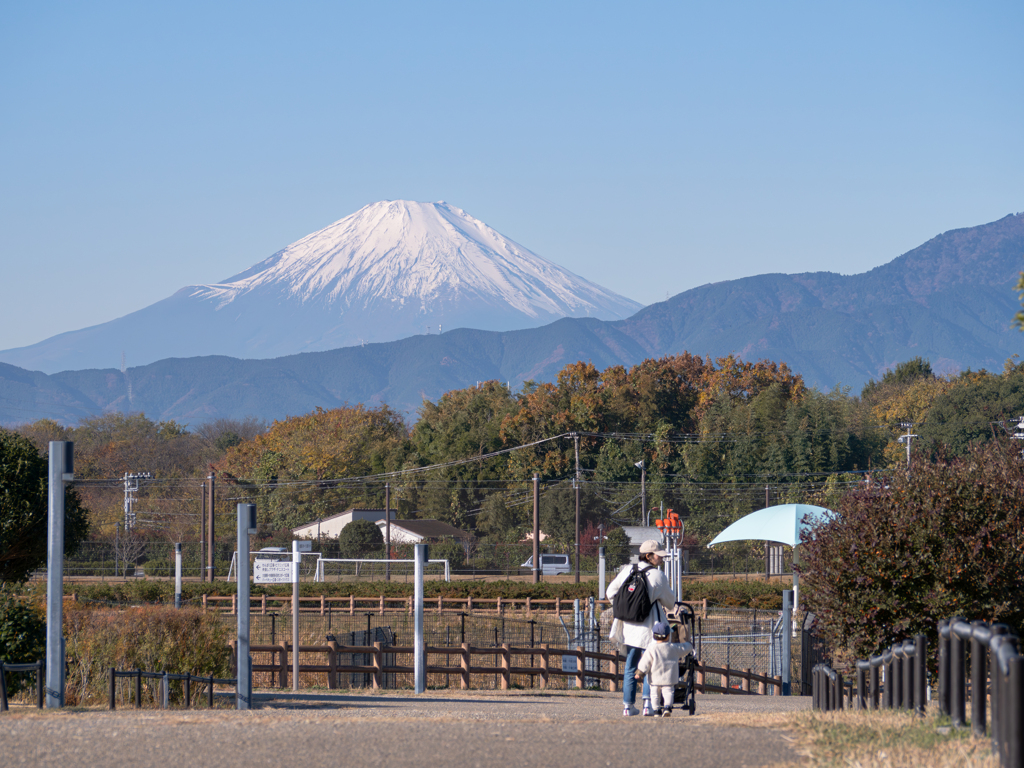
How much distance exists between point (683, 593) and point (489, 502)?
118ft

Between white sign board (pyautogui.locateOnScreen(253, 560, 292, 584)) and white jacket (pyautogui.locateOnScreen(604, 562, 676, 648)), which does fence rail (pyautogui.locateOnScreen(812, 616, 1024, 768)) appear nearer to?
white jacket (pyautogui.locateOnScreen(604, 562, 676, 648))

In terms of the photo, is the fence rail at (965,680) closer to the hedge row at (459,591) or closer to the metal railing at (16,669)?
the metal railing at (16,669)

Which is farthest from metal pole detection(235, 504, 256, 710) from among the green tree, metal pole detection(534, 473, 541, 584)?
metal pole detection(534, 473, 541, 584)

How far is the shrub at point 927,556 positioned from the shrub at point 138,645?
706 cm

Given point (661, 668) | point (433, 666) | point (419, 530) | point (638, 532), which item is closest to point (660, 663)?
point (661, 668)

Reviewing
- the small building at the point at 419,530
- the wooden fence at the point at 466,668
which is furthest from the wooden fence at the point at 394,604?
the small building at the point at 419,530

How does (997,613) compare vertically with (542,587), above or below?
above

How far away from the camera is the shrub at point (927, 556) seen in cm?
1198

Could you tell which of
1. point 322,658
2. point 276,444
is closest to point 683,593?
point 322,658

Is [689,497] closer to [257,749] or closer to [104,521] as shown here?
[104,521]

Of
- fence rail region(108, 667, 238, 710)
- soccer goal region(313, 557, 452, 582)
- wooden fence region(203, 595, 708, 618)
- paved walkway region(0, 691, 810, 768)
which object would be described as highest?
Answer: paved walkway region(0, 691, 810, 768)

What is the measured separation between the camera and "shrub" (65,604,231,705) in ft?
40.7

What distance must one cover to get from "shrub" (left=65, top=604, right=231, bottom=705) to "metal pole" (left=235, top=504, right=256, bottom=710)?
1.36 m

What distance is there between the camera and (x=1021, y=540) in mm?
11992
